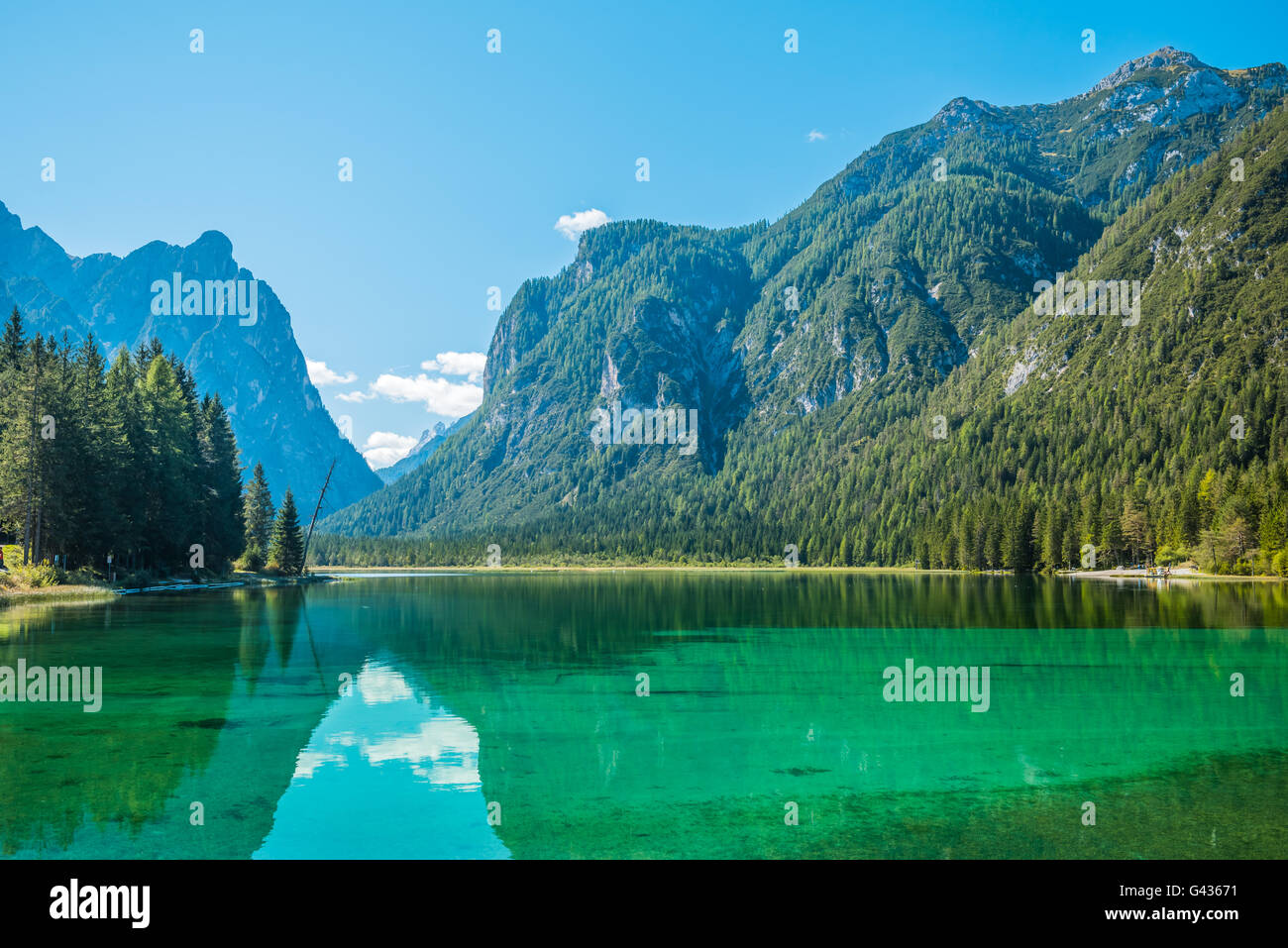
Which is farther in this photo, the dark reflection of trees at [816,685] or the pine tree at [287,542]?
the pine tree at [287,542]

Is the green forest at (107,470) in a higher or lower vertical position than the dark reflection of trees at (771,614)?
higher

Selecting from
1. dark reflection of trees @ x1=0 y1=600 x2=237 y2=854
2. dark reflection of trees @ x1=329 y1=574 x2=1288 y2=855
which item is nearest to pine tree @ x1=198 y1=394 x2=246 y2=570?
dark reflection of trees @ x1=329 y1=574 x2=1288 y2=855

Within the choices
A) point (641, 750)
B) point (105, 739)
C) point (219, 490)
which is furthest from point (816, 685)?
point (219, 490)

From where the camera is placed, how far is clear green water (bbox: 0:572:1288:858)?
1256 centimetres

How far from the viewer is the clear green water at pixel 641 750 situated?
12.6 meters

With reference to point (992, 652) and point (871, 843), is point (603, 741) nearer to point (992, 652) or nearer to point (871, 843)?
point (871, 843)

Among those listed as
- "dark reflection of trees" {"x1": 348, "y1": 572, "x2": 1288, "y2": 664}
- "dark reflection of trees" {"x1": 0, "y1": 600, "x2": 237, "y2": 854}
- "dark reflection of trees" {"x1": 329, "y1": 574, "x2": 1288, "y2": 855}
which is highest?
"dark reflection of trees" {"x1": 0, "y1": 600, "x2": 237, "y2": 854}

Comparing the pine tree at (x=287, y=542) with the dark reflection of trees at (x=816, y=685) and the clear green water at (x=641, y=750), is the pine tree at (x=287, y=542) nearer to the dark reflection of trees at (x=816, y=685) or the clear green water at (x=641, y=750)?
the dark reflection of trees at (x=816, y=685)

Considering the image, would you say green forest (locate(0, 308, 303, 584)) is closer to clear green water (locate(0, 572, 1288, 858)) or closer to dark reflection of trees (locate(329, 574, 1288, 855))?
dark reflection of trees (locate(329, 574, 1288, 855))

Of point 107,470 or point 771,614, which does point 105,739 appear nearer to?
point 771,614

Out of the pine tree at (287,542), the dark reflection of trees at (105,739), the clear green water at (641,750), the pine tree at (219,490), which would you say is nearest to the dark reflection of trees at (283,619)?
the clear green water at (641,750)
